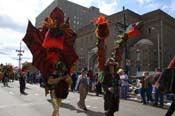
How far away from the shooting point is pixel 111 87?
27.4 ft

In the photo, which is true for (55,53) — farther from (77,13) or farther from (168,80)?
(77,13)

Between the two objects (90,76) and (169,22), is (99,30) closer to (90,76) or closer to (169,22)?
(90,76)

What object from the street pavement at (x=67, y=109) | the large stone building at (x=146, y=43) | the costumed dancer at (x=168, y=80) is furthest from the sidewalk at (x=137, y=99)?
the large stone building at (x=146, y=43)

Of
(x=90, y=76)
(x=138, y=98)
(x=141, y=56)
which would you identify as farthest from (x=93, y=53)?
(x=138, y=98)

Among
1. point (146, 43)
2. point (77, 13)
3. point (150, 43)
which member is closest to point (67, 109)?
point (146, 43)

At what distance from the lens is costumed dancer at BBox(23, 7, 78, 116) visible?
794 centimetres

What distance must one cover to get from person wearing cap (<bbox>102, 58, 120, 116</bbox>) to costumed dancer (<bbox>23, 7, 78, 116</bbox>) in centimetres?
100

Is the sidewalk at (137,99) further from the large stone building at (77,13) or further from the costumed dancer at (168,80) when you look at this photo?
the large stone building at (77,13)

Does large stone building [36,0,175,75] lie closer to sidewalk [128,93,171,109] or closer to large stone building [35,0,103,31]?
sidewalk [128,93,171,109]

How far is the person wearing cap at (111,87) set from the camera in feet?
27.3

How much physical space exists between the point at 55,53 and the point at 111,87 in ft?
5.55

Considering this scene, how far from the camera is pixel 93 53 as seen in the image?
3088 inches

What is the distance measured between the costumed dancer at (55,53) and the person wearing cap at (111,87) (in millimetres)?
1000

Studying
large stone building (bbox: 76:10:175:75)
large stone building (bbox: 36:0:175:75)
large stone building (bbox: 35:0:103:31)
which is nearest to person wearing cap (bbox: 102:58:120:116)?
large stone building (bbox: 36:0:175:75)
